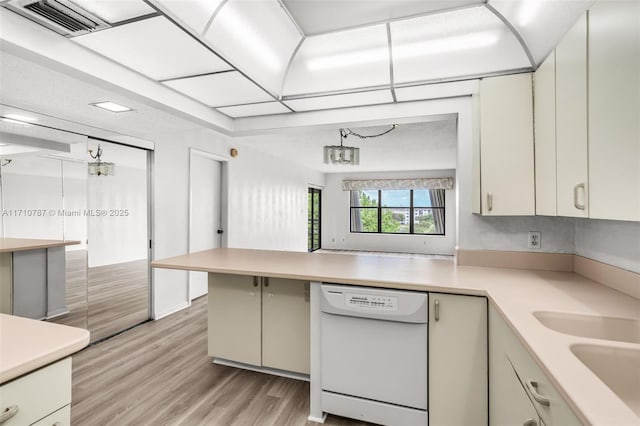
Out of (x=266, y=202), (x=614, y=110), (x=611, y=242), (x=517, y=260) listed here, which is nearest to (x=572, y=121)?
Answer: (x=614, y=110)

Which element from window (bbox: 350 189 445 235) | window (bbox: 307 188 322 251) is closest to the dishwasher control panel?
window (bbox: 307 188 322 251)

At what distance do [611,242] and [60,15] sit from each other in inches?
113

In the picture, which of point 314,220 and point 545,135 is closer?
point 545,135

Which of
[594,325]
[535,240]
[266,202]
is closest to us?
[594,325]

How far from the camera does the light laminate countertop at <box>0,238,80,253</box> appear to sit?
2.47 metres

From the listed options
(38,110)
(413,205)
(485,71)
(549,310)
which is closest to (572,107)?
(485,71)

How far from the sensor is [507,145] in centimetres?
198

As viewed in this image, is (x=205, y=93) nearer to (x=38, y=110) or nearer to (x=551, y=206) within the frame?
(x=38, y=110)

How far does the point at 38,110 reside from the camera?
267 centimetres

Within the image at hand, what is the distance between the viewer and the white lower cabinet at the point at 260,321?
2297 mm

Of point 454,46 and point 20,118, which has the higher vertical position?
point 454,46

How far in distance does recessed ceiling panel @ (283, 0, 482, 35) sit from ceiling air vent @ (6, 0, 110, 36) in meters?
0.93

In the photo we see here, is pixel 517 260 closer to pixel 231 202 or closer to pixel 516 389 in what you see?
pixel 516 389

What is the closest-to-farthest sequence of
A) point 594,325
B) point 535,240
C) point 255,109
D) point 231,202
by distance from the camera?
point 594,325 → point 535,240 → point 255,109 → point 231,202
